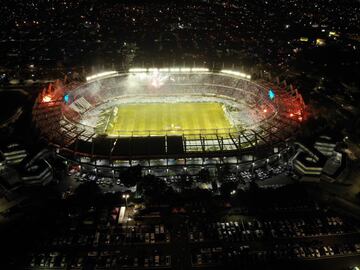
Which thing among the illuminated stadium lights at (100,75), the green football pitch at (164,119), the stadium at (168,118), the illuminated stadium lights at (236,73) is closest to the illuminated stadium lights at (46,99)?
the stadium at (168,118)

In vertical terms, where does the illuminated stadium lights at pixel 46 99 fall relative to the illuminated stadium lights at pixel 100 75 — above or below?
below

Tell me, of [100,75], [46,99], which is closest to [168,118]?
[100,75]

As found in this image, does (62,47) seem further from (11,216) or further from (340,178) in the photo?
(340,178)

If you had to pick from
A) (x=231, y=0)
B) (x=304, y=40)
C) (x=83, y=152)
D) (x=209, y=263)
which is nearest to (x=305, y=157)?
(x=209, y=263)

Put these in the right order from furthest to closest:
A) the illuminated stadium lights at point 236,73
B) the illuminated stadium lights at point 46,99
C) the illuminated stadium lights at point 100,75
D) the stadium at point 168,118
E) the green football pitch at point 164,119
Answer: the illuminated stadium lights at point 236,73
the illuminated stadium lights at point 100,75
the green football pitch at point 164,119
the illuminated stadium lights at point 46,99
the stadium at point 168,118

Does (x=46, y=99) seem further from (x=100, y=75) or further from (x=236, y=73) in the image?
(x=236, y=73)

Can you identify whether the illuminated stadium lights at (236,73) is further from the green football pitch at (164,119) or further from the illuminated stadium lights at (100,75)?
the illuminated stadium lights at (100,75)
